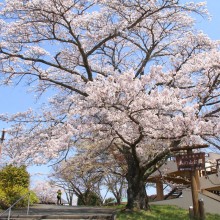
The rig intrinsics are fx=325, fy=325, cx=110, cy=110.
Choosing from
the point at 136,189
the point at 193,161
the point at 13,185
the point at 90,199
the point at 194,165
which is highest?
the point at 193,161

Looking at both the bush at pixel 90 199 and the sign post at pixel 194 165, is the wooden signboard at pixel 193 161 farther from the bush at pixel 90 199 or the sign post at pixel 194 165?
the bush at pixel 90 199

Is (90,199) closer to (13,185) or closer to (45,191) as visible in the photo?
(45,191)

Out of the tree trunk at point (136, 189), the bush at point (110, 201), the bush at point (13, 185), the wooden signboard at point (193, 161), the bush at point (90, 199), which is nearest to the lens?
the wooden signboard at point (193, 161)

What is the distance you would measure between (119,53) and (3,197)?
30.3ft

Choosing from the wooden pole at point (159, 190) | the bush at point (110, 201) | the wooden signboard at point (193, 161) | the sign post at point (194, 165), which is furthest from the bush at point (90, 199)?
the wooden signboard at point (193, 161)

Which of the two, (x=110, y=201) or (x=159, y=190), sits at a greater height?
(x=159, y=190)

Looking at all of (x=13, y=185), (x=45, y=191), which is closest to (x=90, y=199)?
(x=45, y=191)

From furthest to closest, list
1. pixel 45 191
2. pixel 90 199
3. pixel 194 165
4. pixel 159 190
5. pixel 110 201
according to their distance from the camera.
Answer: pixel 45 191
pixel 110 201
pixel 90 199
pixel 159 190
pixel 194 165

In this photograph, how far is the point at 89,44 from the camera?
15438 millimetres

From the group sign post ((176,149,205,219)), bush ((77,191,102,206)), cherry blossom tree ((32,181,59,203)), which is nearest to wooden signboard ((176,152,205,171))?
sign post ((176,149,205,219))

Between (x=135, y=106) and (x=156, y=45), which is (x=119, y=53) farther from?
(x=135, y=106)

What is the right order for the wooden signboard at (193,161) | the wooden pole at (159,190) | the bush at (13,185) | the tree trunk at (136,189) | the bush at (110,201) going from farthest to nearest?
the bush at (110,201) → the wooden pole at (159,190) → the bush at (13,185) → the tree trunk at (136,189) → the wooden signboard at (193,161)

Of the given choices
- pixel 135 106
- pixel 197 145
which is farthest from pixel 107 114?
pixel 197 145

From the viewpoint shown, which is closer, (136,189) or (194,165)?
(194,165)
